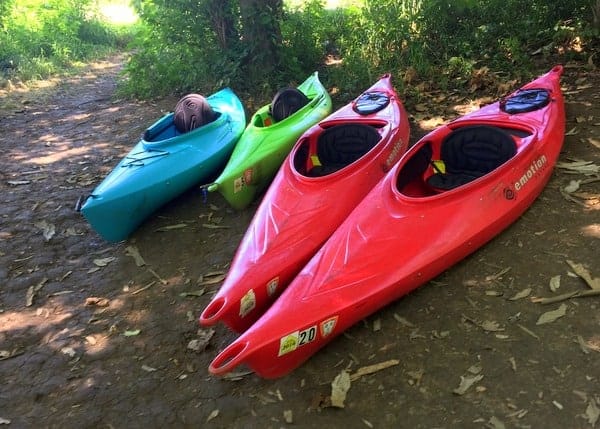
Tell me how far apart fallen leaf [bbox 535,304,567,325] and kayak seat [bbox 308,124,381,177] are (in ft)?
6.66

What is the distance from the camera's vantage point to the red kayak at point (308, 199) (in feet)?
9.93

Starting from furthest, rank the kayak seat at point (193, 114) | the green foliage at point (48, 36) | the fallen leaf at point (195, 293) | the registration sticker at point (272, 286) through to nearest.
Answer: the green foliage at point (48, 36)
the kayak seat at point (193, 114)
the fallen leaf at point (195, 293)
the registration sticker at point (272, 286)

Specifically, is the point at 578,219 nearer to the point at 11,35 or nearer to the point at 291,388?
the point at 291,388

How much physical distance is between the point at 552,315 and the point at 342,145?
7.28ft

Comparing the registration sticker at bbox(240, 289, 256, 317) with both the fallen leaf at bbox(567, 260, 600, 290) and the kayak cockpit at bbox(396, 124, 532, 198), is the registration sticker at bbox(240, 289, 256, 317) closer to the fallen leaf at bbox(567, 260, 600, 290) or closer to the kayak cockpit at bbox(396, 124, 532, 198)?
the kayak cockpit at bbox(396, 124, 532, 198)

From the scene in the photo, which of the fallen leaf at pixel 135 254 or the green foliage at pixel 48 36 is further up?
the green foliage at pixel 48 36

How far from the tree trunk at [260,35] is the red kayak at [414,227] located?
356 cm

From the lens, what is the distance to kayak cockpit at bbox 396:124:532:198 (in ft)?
12.0

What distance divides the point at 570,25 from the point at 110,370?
605cm

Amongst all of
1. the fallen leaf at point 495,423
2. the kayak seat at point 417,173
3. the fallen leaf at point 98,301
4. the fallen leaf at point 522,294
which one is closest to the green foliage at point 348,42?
the kayak seat at point 417,173

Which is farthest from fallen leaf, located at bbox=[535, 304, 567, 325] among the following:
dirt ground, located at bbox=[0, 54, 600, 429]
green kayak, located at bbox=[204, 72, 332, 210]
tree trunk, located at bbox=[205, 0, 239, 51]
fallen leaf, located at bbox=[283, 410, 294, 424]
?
tree trunk, located at bbox=[205, 0, 239, 51]

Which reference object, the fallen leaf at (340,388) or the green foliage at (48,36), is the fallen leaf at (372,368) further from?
the green foliage at (48,36)

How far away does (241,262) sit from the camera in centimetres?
319

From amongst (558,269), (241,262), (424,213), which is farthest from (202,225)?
(558,269)
